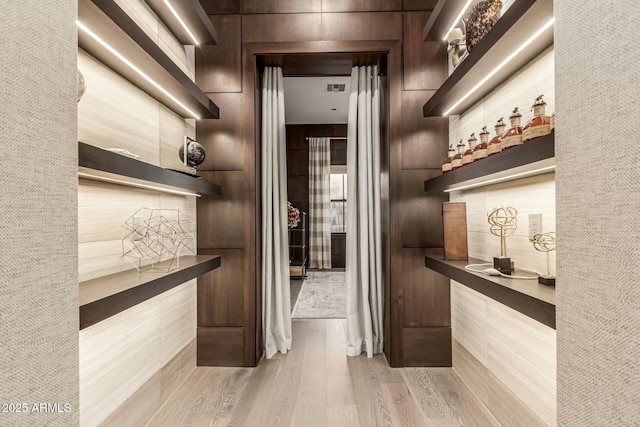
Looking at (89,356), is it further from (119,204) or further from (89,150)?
(89,150)

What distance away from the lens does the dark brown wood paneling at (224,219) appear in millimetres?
2424

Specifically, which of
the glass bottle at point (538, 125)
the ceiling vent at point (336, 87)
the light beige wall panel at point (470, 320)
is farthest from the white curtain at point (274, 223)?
the ceiling vent at point (336, 87)

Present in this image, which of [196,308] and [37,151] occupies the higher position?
[37,151]

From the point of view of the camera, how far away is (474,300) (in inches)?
80.8

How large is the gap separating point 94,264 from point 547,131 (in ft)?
5.98

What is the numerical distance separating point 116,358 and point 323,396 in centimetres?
115

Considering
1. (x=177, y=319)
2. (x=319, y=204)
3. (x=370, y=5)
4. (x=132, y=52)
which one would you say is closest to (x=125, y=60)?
(x=132, y=52)

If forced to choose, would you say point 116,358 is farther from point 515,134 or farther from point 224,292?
point 515,134

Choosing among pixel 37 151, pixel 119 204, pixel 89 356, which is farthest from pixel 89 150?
pixel 89 356

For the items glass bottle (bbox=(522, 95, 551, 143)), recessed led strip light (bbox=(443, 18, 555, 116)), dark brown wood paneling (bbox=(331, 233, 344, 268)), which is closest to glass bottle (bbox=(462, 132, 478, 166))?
recessed led strip light (bbox=(443, 18, 555, 116))

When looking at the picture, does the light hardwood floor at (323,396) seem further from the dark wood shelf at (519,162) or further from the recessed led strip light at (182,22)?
the recessed led strip light at (182,22)

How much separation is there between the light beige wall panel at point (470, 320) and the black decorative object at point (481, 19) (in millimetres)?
1398

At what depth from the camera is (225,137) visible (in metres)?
2.44

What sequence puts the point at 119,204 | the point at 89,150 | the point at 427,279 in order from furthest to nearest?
the point at 427,279 → the point at 119,204 → the point at 89,150
